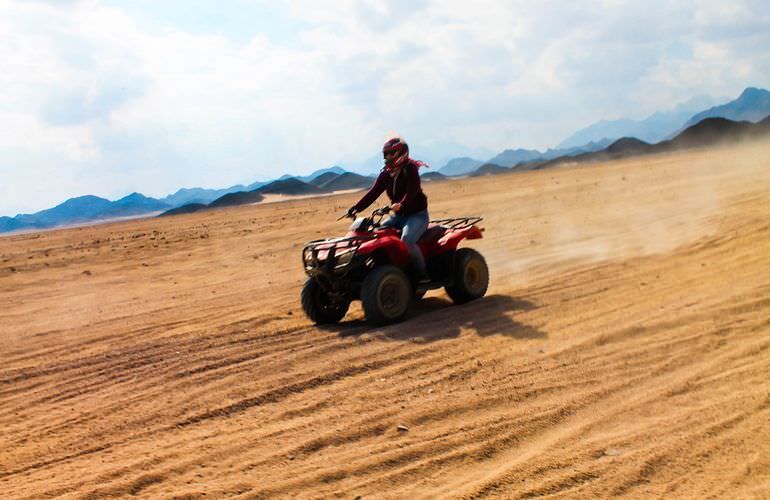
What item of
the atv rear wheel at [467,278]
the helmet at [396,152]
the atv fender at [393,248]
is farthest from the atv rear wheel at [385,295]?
the helmet at [396,152]

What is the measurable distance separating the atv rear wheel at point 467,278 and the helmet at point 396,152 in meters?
1.52

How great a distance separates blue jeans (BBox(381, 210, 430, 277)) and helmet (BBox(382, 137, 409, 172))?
678 mm

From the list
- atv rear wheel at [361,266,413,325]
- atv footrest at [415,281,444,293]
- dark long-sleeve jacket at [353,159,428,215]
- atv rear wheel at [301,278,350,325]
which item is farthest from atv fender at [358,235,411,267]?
atv rear wheel at [301,278,350,325]

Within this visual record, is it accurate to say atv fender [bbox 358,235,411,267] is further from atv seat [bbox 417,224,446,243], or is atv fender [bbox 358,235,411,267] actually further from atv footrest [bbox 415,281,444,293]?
atv seat [bbox 417,224,446,243]

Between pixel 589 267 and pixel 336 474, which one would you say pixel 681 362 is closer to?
pixel 336 474

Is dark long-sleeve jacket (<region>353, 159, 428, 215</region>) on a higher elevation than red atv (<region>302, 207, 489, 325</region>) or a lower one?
higher

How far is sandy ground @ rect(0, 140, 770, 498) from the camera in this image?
449 cm

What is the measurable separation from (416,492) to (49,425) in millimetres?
3264

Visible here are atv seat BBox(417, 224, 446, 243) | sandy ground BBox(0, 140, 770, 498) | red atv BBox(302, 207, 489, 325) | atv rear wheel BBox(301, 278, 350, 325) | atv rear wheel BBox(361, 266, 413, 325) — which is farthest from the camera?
atv seat BBox(417, 224, 446, 243)

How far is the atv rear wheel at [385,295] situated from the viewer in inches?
322

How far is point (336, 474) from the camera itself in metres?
4.52

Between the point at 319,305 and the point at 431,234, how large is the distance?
1.73m

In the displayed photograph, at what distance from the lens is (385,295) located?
832cm

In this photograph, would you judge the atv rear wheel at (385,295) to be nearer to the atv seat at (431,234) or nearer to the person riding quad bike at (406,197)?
the person riding quad bike at (406,197)
